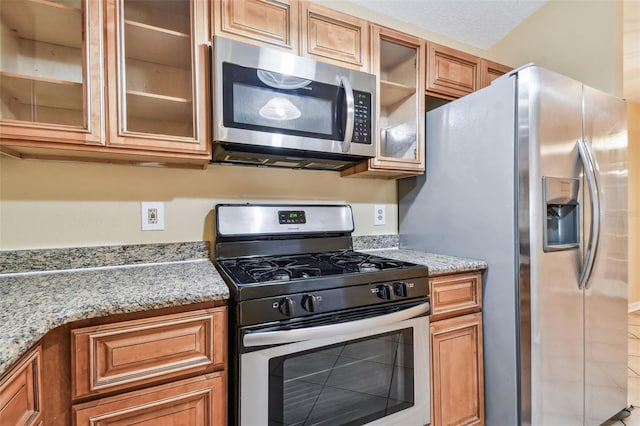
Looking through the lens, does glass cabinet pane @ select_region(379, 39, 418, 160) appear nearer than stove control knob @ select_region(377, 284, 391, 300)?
No

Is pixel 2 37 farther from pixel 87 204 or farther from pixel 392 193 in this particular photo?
pixel 392 193

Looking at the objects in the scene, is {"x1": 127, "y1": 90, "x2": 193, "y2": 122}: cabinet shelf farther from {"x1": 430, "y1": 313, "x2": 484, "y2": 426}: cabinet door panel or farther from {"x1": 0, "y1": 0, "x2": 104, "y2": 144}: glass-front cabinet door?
{"x1": 430, "y1": 313, "x2": 484, "y2": 426}: cabinet door panel

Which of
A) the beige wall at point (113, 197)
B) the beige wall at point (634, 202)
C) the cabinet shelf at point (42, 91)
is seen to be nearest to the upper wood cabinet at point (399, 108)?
the beige wall at point (113, 197)

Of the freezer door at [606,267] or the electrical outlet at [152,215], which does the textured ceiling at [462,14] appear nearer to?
the freezer door at [606,267]

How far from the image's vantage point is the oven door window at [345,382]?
105 cm

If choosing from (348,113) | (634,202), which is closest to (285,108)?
(348,113)

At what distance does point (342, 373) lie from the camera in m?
1.16

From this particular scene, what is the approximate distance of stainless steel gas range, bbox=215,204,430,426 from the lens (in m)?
1.00

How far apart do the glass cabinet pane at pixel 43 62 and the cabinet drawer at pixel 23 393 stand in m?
0.78

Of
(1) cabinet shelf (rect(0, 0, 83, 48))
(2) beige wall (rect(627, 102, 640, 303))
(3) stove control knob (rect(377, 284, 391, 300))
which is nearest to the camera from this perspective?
(1) cabinet shelf (rect(0, 0, 83, 48))

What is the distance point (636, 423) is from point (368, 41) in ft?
8.21

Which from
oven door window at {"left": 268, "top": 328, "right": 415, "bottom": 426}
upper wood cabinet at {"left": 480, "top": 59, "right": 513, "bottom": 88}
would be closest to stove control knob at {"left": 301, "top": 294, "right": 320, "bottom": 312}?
oven door window at {"left": 268, "top": 328, "right": 415, "bottom": 426}

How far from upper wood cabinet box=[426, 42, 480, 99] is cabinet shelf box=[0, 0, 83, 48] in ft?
5.41

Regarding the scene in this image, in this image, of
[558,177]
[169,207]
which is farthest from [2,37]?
[558,177]
